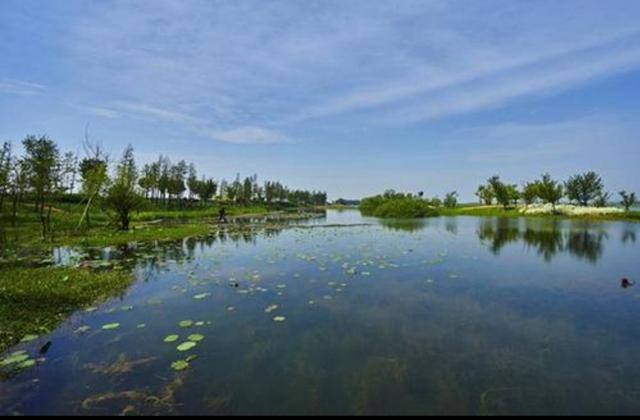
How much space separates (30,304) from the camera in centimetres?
914

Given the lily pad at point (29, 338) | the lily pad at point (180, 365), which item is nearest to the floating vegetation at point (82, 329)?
the lily pad at point (29, 338)

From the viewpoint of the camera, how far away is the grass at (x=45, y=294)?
7848mm

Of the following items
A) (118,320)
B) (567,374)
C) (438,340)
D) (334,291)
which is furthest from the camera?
(334,291)

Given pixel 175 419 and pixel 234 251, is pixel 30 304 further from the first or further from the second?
pixel 234 251

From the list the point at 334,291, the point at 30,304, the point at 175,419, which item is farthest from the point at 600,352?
the point at 30,304

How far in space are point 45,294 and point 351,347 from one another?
8156 millimetres

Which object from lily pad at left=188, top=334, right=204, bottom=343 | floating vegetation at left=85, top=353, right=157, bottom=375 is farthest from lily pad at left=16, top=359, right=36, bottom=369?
lily pad at left=188, top=334, right=204, bottom=343

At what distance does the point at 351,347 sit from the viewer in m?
7.04

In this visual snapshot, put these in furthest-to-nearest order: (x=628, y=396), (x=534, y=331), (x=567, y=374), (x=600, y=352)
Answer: (x=534, y=331)
(x=600, y=352)
(x=567, y=374)
(x=628, y=396)

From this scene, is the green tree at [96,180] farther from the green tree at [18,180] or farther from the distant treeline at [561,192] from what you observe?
the distant treeline at [561,192]

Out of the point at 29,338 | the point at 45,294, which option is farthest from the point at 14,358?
the point at 45,294

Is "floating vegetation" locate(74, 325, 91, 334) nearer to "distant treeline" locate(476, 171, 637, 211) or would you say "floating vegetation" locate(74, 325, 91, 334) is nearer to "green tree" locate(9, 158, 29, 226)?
"green tree" locate(9, 158, 29, 226)

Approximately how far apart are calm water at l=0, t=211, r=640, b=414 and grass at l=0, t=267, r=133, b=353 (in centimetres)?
47

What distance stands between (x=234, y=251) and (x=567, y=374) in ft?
53.6
